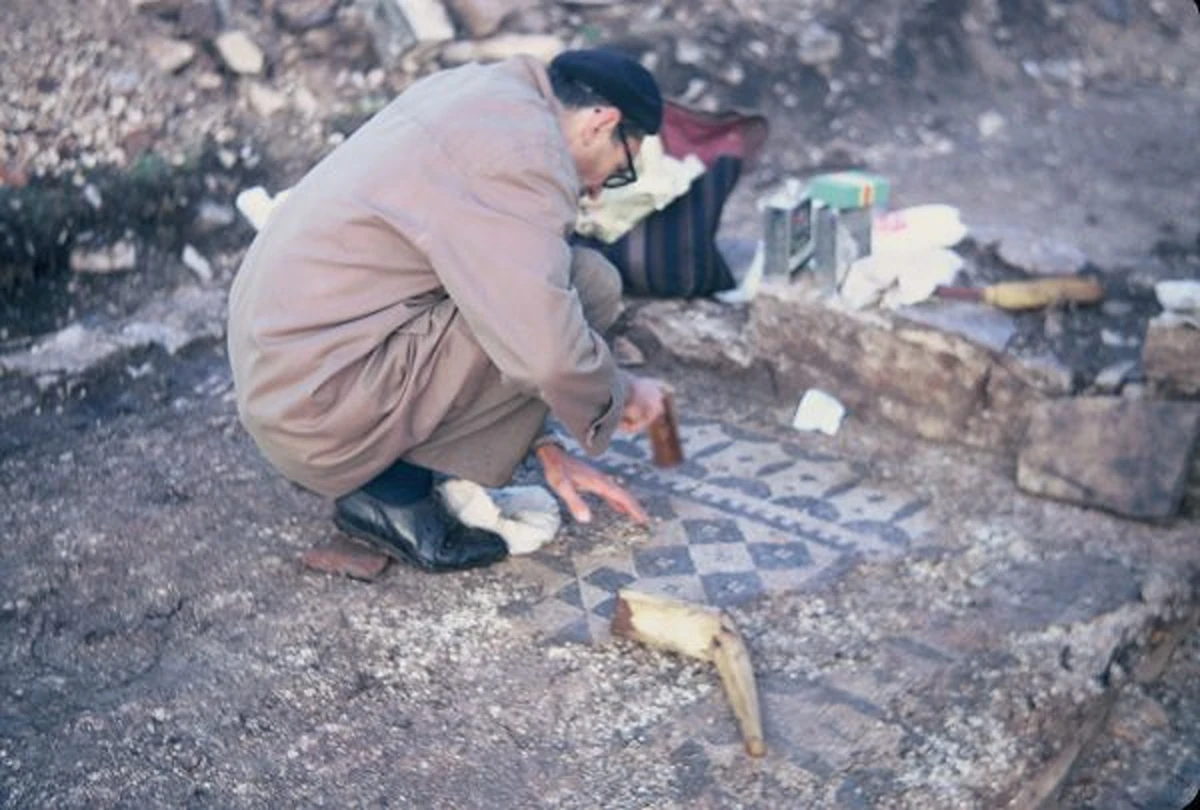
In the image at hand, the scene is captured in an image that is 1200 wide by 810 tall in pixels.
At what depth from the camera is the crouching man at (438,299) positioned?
9.07 ft

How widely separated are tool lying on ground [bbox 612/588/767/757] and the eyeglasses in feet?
3.22

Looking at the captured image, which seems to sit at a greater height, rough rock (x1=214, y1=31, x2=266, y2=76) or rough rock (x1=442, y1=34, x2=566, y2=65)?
rough rock (x1=214, y1=31, x2=266, y2=76)

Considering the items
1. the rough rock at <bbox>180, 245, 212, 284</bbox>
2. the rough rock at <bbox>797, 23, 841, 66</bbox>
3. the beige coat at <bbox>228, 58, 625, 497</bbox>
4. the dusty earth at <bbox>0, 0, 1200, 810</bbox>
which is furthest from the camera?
the rough rock at <bbox>797, 23, 841, 66</bbox>

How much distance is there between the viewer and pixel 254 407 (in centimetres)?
300

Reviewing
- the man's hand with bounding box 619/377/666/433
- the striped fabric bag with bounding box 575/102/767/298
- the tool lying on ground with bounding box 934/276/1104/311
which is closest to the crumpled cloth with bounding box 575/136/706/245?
the striped fabric bag with bounding box 575/102/767/298

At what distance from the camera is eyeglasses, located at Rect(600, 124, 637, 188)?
310cm

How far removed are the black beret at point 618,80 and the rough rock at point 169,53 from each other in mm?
2727

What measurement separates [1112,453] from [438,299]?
181 cm

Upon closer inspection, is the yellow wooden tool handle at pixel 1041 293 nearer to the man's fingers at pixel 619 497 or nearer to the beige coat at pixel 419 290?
the man's fingers at pixel 619 497

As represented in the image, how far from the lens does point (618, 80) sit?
9.83 ft

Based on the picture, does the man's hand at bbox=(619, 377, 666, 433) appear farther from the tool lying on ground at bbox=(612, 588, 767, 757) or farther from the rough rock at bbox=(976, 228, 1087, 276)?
the rough rock at bbox=(976, 228, 1087, 276)

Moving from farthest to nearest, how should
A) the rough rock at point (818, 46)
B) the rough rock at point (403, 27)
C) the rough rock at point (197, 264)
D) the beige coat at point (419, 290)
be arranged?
the rough rock at point (818, 46) → the rough rock at point (403, 27) → the rough rock at point (197, 264) → the beige coat at point (419, 290)

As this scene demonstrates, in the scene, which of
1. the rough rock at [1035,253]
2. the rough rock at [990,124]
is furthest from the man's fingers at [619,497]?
the rough rock at [990,124]

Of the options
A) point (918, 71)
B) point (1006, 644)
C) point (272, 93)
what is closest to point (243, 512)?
point (1006, 644)
